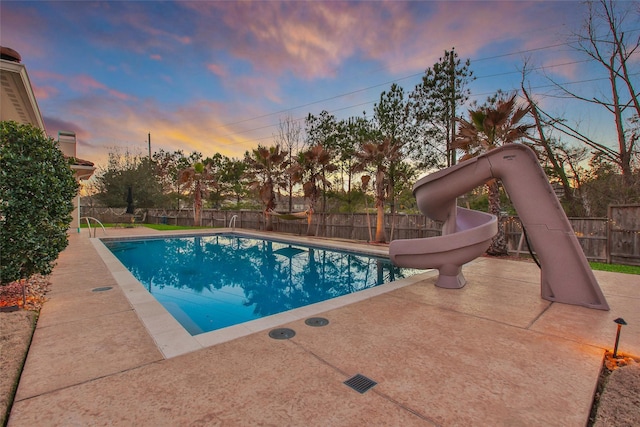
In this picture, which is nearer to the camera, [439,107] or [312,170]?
[439,107]

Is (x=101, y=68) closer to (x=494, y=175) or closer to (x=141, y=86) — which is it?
(x=141, y=86)

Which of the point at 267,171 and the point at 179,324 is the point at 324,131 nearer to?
the point at 267,171

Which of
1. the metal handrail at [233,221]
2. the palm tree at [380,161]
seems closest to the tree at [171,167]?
the metal handrail at [233,221]

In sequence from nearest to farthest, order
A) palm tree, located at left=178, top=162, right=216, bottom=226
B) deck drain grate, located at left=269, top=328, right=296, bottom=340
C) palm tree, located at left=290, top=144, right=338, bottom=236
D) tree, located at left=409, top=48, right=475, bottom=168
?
1. deck drain grate, located at left=269, top=328, right=296, bottom=340
2. tree, located at left=409, top=48, right=475, bottom=168
3. palm tree, located at left=290, top=144, right=338, bottom=236
4. palm tree, located at left=178, top=162, right=216, bottom=226

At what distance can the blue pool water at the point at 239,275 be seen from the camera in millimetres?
5312

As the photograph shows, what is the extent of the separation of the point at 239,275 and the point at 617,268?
32.0 feet

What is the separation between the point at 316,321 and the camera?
3.63m

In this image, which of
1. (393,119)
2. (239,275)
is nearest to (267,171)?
(393,119)

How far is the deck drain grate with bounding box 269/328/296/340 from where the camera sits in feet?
10.3

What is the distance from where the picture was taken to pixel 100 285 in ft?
16.9

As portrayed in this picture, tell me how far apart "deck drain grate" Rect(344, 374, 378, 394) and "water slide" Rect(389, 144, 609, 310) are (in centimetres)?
319

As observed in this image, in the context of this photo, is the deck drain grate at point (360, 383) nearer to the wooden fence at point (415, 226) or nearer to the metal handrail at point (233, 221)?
the wooden fence at point (415, 226)

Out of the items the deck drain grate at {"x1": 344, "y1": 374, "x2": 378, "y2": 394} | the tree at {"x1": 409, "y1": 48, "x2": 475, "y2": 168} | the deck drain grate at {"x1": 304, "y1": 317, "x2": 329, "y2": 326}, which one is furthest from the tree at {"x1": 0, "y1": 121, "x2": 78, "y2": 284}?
the tree at {"x1": 409, "y1": 48, "x2": 475, "y2": 168}

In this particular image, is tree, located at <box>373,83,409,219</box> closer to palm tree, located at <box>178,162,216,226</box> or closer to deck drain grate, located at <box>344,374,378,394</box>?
deck drain grate, located at <box>344,374,378,394</box>
